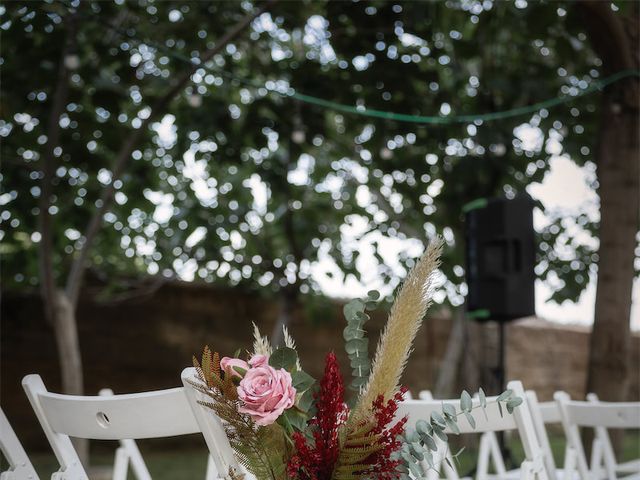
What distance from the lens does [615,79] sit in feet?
14.5

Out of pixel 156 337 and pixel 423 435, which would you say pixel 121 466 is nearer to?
pixel 423 435

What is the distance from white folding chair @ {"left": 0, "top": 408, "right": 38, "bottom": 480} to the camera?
4.71 feet

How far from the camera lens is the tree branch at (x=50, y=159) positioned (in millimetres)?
4152

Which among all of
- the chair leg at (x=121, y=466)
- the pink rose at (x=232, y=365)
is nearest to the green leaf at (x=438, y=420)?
the pink rose at (x=232, y=365)

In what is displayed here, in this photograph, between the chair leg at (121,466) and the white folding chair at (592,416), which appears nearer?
the chair leg at (121,466)

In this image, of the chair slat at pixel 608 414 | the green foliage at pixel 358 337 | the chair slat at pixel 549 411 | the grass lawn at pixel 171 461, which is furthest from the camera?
the grass lawn at pixel 171 461

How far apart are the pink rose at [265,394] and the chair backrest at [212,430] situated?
0.27 feet

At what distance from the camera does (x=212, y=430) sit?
3.53ft

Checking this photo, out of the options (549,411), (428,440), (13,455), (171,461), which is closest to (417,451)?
(428,440)

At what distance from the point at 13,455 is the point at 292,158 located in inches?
Result: 153

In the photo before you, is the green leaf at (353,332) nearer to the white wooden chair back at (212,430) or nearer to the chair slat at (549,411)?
the white wooden chair back at (212,430)

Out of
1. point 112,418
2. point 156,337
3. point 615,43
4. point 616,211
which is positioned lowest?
point 156,337

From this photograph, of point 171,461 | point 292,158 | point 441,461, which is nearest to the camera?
point 441,461

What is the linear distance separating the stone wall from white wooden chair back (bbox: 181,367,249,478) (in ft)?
19.6
